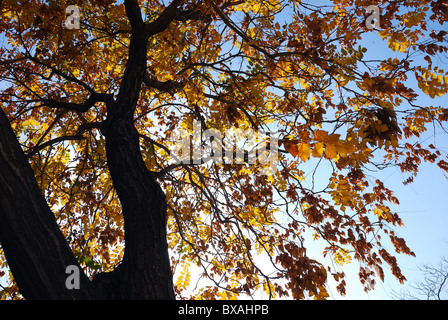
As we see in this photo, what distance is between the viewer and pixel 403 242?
4.28 meters

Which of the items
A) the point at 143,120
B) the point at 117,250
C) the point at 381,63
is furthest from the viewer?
the point at 143,120

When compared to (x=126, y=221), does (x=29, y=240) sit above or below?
below

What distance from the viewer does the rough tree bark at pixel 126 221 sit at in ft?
6.72

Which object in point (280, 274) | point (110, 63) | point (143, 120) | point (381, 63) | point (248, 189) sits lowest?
point (280, 274)

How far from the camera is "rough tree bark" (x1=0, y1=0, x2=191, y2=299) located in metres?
2.05

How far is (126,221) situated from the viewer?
9.51ft

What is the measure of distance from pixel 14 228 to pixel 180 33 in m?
3.60

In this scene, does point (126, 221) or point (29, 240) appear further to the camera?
point (126, 221)

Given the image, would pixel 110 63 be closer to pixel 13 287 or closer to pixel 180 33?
pixel 180 33

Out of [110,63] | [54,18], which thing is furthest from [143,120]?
[54,18]

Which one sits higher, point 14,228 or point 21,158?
point 21,158

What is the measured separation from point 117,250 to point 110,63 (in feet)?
12.8

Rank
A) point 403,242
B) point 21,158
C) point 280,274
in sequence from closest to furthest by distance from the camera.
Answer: point 21,158 < point 280,274 < point 403,242
